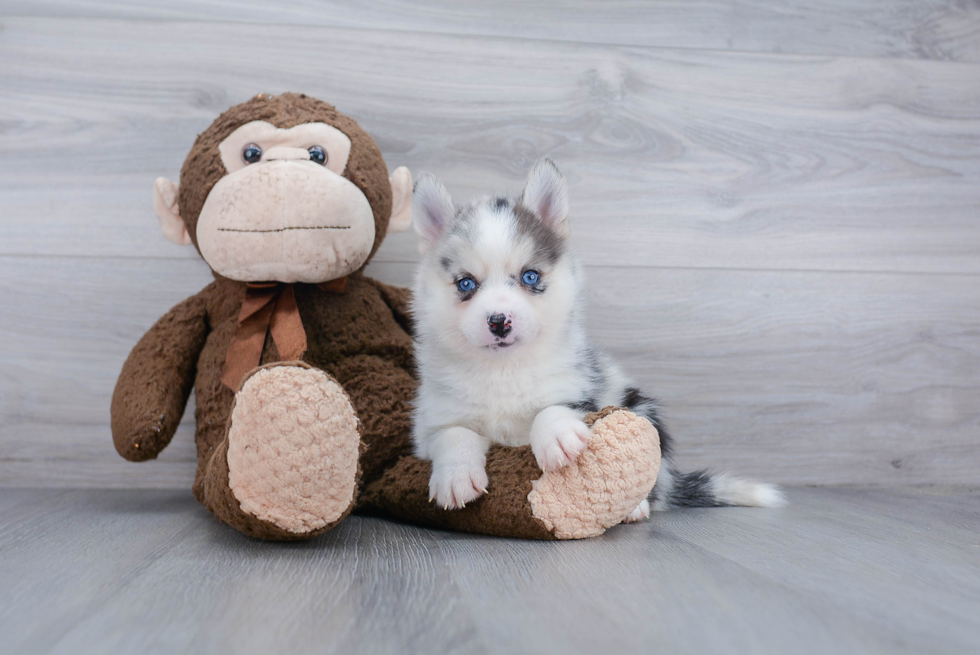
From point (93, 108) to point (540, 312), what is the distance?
4.05ft

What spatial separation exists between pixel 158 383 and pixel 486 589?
0.80 m

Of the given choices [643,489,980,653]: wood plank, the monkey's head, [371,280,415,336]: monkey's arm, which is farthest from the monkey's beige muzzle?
[643,489,980,653]: wood plank

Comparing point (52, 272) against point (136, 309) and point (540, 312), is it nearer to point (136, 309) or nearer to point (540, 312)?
point (136, 309)

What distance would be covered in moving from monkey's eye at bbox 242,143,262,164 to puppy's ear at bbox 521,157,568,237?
494 millimetres

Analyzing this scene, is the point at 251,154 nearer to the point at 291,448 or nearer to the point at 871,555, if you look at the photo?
the point at 291,448

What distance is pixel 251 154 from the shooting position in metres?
1.29

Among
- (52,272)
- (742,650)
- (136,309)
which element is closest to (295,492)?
(742,650)

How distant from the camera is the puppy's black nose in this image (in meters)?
1.10

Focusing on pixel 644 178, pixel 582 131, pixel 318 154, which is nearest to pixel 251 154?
pixel 318 154

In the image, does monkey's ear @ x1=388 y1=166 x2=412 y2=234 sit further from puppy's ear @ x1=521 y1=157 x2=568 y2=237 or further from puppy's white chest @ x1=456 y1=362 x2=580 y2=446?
puppy's white chest @ x1=456 y1=362 x2=580 y2=446

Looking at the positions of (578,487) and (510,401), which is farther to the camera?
(510,401)

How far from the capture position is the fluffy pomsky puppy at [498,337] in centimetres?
112

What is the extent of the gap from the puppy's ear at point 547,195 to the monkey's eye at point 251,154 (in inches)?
19.5

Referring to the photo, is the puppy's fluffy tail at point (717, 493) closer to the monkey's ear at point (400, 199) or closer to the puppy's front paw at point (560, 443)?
the puppy's front paw at point (560, 443)
